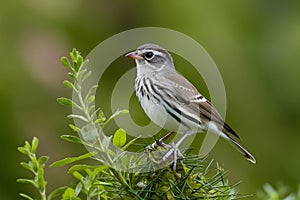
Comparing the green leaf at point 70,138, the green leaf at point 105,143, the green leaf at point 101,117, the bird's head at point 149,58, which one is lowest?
the green leaf at point 105,143

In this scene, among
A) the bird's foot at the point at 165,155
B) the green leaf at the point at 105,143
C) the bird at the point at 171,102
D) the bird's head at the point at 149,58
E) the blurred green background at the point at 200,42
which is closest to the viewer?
the green leaf at the point at 105,143

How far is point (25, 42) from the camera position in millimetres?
4133

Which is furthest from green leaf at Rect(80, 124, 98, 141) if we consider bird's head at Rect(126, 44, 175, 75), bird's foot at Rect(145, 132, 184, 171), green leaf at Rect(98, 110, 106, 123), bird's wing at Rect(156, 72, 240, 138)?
bird's head at Rect(126, 44, 175, 75)

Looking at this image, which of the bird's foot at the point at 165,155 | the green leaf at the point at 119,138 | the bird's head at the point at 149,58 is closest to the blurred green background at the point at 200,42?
the bird's head at the point at 149,58

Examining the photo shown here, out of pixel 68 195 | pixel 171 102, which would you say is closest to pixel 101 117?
pixel 68 195

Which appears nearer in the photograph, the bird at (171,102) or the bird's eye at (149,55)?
the bird at (171,102)

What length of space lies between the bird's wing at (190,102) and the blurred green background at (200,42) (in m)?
1.18

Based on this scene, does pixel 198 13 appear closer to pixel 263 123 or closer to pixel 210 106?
pixel 263 123

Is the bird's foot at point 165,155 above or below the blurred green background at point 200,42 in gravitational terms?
below

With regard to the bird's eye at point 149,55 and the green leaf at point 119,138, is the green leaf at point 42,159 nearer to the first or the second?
the green leaf at point 119,138

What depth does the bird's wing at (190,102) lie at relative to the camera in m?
2.48

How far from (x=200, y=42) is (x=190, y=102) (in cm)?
157

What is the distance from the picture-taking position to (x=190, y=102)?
2.59 metres

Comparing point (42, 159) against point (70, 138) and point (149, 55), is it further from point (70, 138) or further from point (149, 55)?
point (149, 55)
